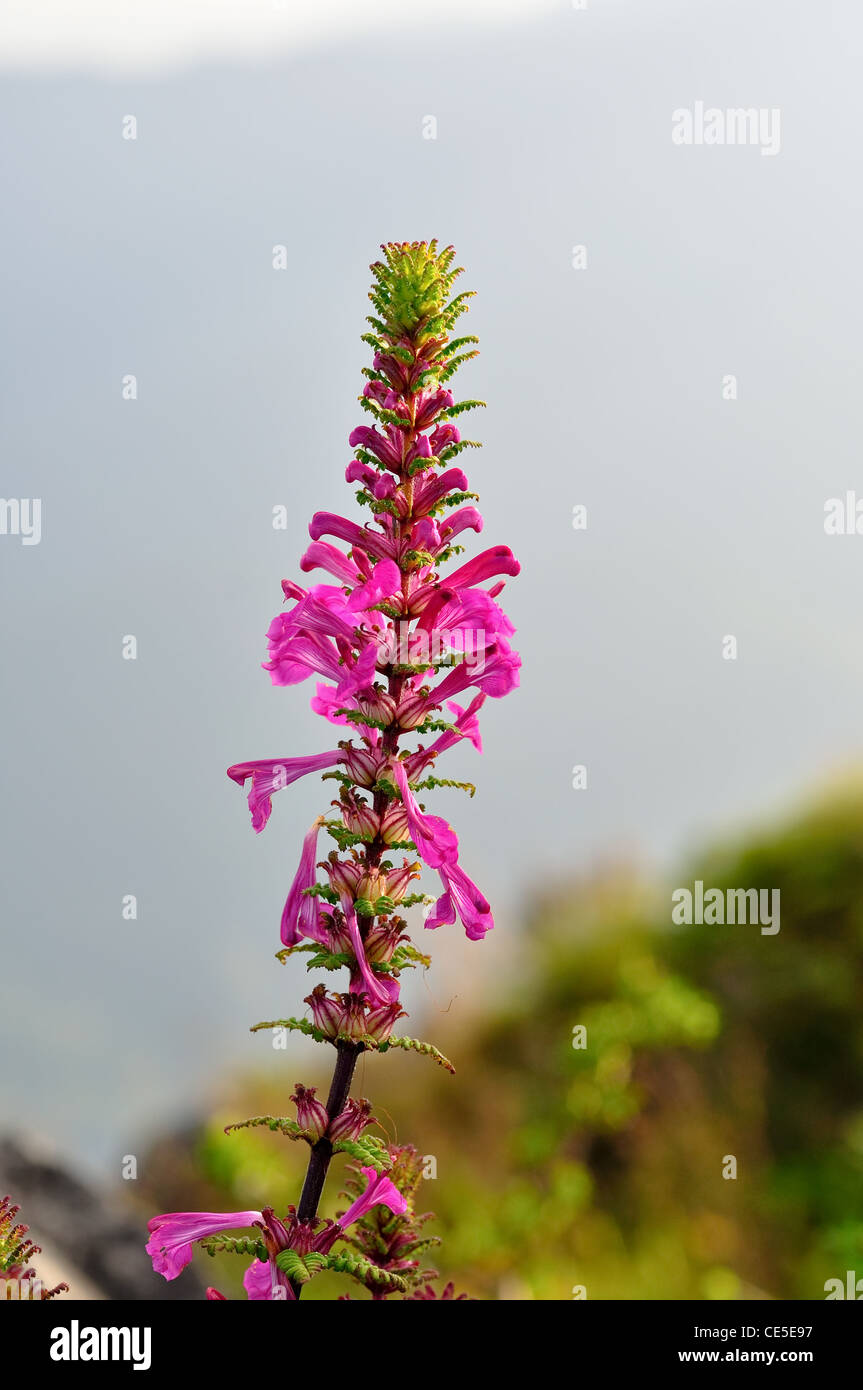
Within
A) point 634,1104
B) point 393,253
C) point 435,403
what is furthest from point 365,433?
point 634,1104

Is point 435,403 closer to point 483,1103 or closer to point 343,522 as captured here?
point 343,522

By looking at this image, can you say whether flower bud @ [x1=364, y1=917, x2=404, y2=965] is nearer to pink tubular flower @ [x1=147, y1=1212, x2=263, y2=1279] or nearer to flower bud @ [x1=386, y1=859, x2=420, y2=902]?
flower bud @ [x1=386, y1=859, x2=420, y2=902]

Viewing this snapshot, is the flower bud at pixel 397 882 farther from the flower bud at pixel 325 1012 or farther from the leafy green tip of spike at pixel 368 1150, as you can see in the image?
the leafy green tip of spike at pixel 368 1150

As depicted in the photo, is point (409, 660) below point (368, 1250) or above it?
above

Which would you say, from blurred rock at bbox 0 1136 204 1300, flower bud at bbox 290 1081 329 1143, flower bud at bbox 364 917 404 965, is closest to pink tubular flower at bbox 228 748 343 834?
flower bud at bbox 364 917 404 965

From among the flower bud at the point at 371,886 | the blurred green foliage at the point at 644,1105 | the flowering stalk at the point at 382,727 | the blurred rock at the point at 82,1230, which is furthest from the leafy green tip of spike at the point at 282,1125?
the blurred green foliage at the point at 644,1105

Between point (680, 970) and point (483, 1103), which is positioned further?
point (680, 970)
